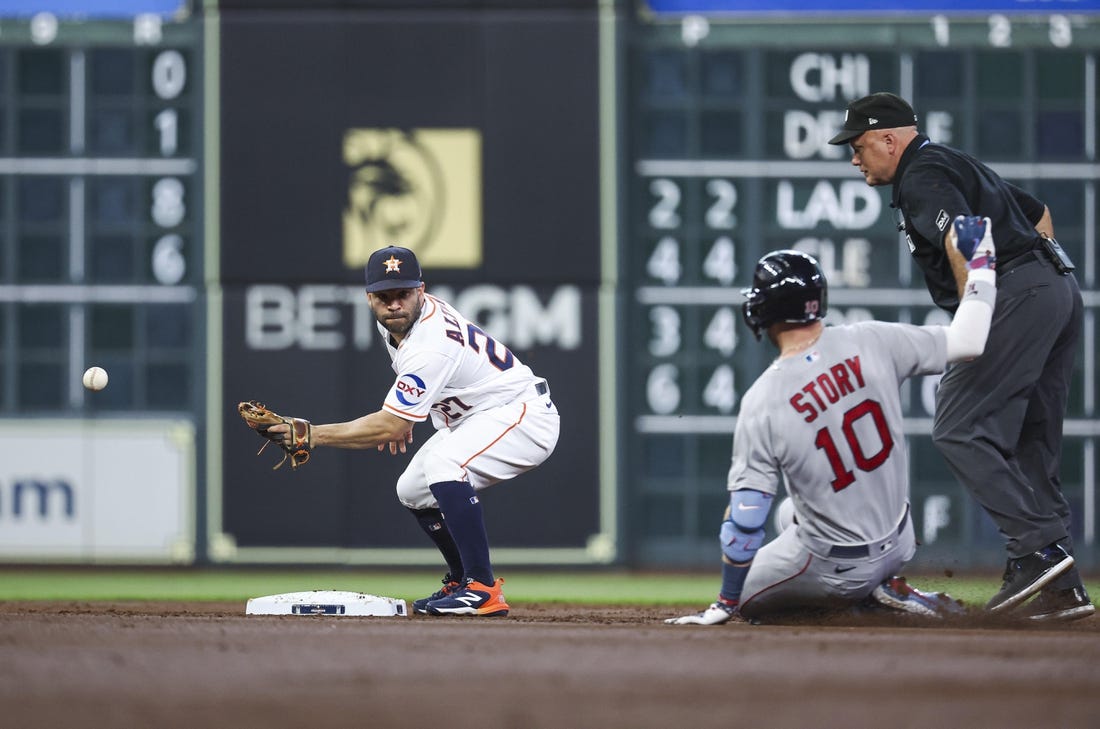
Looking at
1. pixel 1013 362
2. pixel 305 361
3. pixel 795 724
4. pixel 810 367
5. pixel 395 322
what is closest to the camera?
pixel 795 724

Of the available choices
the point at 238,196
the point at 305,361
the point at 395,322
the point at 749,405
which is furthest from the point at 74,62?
the point at 749,405

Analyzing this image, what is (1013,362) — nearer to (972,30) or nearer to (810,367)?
(810,367)

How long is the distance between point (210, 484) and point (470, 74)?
307cm

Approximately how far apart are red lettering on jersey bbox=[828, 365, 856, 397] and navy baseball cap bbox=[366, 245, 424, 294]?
5.49 feet

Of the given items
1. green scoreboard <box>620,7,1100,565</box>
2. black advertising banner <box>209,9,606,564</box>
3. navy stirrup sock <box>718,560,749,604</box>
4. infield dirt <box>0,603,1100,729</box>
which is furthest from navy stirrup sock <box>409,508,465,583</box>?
green scoreboard <box>620,7,1100,565</box>

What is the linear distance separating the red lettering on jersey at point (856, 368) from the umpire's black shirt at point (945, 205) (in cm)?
62

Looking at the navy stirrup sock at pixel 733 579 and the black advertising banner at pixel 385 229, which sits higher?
the black advertising banner at pixel 385 229

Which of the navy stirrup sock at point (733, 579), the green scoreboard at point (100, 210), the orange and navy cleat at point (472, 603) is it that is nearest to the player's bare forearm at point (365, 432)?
the orange and navy cleat at point (472, 603)

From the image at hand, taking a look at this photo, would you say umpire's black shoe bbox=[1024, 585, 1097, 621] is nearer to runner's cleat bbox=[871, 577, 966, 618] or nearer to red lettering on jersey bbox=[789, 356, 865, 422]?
runner's cleat bbox=[871, 577, 966, 618]

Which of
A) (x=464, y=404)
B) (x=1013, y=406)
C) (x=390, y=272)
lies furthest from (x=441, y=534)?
(x=1013, y=406)

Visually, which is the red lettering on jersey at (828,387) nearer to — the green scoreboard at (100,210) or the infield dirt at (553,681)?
the infield dirt at (553,681)

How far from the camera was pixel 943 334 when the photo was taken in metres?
4.23

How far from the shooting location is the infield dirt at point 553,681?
143 inches

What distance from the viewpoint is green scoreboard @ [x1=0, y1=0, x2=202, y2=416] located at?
29.7 ft
